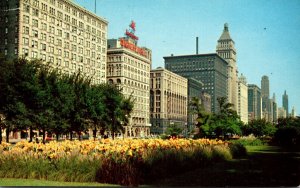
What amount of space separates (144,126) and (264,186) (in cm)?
12104

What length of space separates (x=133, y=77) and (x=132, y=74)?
112cm

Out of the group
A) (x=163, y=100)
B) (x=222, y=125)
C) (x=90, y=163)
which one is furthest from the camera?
(x=163, y=100)

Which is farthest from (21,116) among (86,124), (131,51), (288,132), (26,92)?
(131,51)

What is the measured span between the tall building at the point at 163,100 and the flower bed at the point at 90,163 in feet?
420

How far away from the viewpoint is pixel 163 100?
155 meters

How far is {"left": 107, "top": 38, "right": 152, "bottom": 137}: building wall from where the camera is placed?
125 metres

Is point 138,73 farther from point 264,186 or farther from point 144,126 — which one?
point 264,186

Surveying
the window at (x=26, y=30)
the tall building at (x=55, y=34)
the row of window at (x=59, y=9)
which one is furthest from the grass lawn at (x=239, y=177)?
the row of window at (x=59, y=9)

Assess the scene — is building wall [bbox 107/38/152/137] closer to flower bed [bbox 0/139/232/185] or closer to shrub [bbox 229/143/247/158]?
shrub [bbox 229/143/247/158]

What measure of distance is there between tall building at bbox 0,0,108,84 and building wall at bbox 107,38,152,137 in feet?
25.5

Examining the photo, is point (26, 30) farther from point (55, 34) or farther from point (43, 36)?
point (55, 34)

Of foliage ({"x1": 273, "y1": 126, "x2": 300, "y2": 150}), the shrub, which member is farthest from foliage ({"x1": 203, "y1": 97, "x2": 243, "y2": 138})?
the shrub

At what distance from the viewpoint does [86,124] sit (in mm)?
45469

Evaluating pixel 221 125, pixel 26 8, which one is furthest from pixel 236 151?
pixel 26 8
